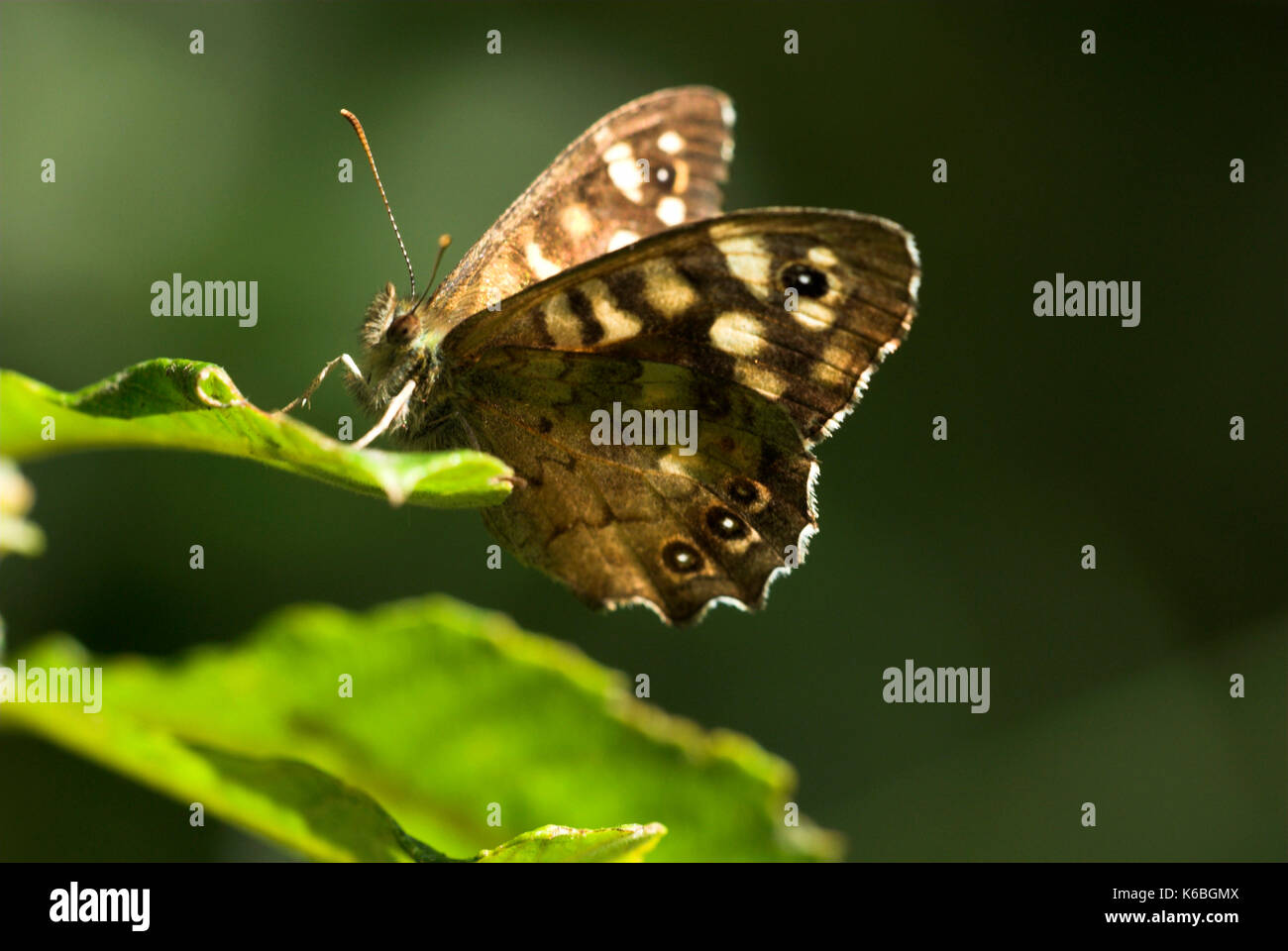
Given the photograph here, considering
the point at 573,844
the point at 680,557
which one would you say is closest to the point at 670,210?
the point at 680,557

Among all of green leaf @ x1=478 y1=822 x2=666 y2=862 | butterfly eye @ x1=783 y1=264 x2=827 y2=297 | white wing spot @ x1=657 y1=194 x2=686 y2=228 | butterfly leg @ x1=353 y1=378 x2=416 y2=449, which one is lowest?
green leaf @ x1=478 y1=822 x2=666 y2=862

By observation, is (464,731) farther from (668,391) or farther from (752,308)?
(752,308)

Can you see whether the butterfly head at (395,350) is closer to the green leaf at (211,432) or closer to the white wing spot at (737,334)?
the white wing spot at (737,334)

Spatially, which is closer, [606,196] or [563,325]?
[563,325]

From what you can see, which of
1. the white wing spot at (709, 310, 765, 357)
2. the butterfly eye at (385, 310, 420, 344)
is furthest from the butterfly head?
the white wing spot at (709, 310, 765, 357)

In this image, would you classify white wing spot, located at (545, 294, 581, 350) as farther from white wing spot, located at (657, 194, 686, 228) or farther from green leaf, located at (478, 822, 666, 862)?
green leaf, located at (478, 822, 666, 862)

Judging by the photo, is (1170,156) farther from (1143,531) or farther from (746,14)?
(746,14)
